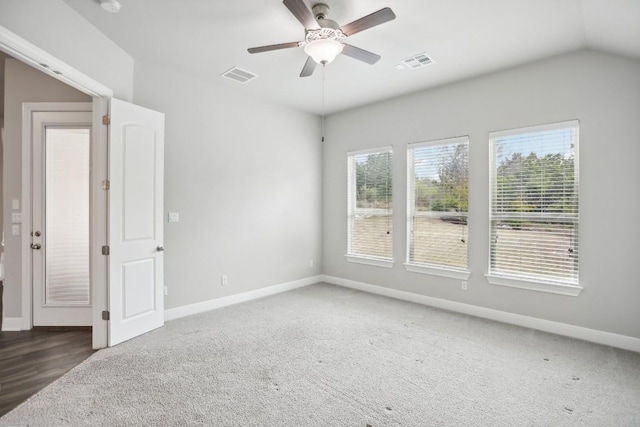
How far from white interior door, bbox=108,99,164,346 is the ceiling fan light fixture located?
201 centimetres

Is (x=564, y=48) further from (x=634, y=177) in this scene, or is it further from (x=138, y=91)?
(x=138, y=91)

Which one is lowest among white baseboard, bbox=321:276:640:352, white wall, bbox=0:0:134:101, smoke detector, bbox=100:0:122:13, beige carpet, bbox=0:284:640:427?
beige carpet, bbox=0:284:640:427

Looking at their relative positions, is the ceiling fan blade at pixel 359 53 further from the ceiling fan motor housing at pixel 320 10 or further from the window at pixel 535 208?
the window at pixel 535 208

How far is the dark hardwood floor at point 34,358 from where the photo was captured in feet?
8.14

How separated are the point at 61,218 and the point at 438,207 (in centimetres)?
484

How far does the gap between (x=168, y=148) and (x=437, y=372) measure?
12.6 feet

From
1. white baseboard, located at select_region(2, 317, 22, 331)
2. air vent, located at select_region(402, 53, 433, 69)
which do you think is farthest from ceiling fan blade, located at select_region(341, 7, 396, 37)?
white baseboard, located at select_region(2, 317, 22, 331)

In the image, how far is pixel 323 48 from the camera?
2744 mm

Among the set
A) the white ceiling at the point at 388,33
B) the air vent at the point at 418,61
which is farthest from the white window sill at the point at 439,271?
the air vent at the point at 418,61

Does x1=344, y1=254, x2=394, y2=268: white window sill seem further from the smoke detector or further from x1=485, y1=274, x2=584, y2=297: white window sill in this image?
the smoke detector

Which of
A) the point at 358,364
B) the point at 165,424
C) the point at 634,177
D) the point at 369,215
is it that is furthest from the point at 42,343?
the point at 634,177

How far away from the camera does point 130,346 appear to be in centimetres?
321

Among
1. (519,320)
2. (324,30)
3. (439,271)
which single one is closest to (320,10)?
(324,30)

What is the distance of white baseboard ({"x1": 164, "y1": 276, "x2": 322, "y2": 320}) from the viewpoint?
13.3 ft
